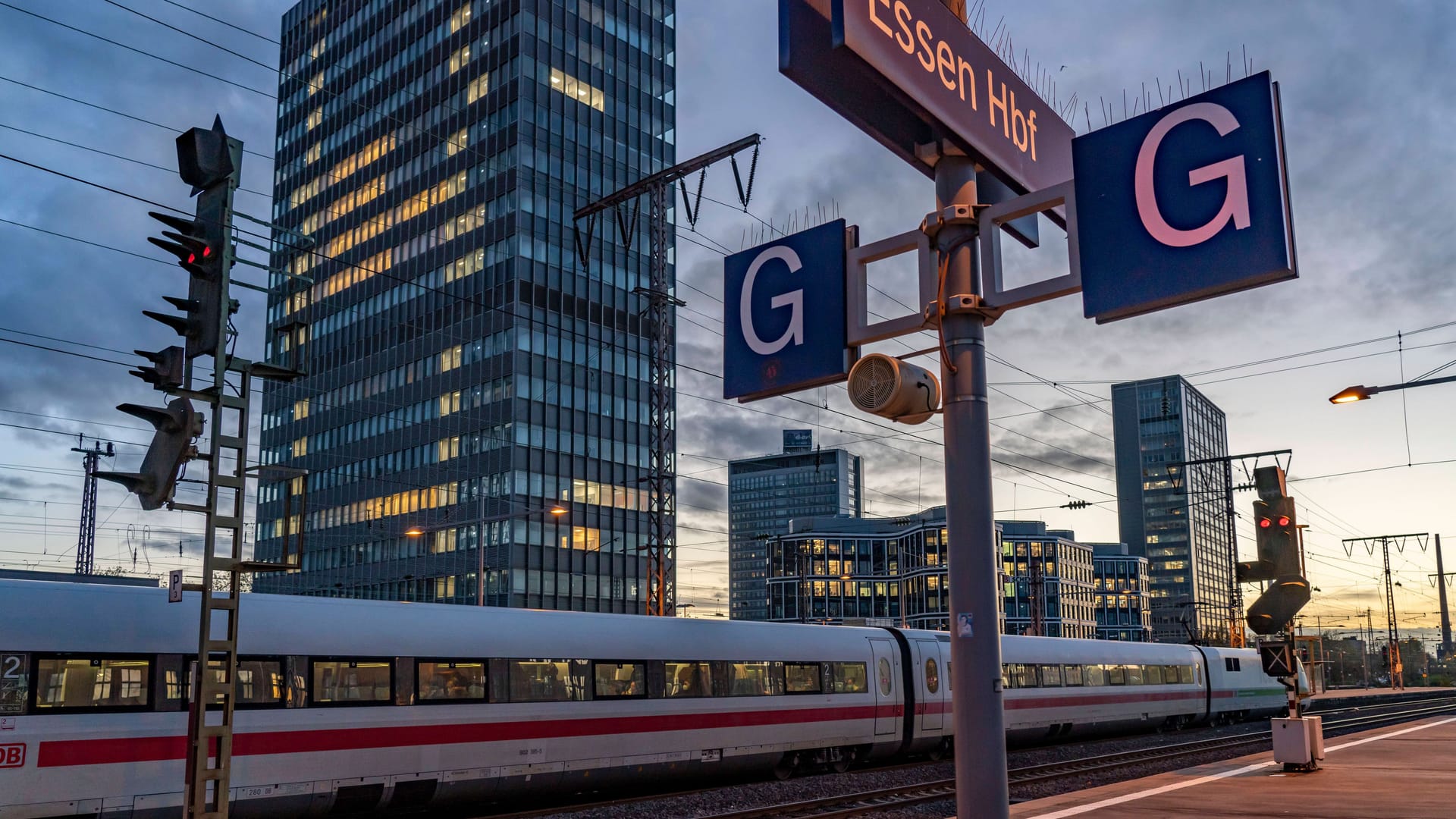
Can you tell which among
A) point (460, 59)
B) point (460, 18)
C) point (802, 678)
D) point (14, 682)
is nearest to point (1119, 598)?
point (460, 59)

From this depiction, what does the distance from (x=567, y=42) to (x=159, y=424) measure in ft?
283

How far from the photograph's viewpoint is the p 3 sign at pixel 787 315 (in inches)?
310

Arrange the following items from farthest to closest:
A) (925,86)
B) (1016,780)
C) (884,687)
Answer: (884,687), (1016,780), (925,86)

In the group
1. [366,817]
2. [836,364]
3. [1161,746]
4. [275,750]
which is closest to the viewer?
[836,364]

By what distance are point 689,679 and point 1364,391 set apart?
Result: 12.9m

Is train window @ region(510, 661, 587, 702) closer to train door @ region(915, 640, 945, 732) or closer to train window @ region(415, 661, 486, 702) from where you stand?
train window @ region(415, 661, 486, 702)

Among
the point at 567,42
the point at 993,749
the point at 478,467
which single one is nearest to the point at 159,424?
the point at 993,749

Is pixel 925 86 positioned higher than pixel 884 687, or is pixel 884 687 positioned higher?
pixel 925 86

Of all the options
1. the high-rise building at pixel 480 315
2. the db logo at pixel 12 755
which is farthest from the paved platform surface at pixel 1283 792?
the high-rise building at pixel 480 315

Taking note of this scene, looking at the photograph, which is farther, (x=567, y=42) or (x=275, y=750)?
(x=567, y=42)

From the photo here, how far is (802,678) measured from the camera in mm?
24641

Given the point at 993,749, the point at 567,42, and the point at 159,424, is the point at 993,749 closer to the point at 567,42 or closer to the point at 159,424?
the point at 159,424

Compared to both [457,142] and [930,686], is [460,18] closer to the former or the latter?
[457,142]

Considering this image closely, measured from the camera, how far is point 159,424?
321 inches
